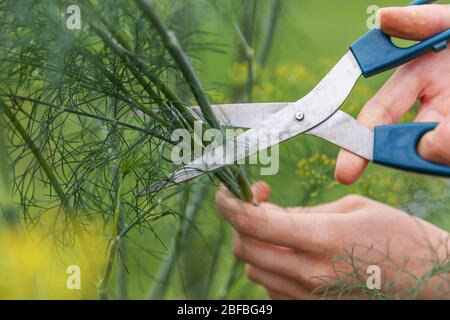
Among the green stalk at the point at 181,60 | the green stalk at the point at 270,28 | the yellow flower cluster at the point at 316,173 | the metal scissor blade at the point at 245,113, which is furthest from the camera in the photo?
the green stalk at the point at 270,28

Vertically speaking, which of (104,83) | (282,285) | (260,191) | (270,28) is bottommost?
(282,285)

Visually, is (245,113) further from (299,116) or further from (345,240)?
(345,240)

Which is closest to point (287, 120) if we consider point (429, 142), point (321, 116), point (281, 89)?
point (321, 116)

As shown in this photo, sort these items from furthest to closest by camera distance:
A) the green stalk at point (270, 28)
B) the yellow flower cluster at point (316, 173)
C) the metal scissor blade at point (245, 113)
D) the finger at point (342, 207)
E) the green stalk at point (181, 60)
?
the green stalk at point (270, 28), the yellow flower cluster at point (316, 173), the finger at point (342, 207), the metal scissor blade at point (245, 113), the green stalk at point (181, 60)

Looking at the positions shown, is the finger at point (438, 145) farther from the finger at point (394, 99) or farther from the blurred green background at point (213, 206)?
the blurred green background at point (213, 206)

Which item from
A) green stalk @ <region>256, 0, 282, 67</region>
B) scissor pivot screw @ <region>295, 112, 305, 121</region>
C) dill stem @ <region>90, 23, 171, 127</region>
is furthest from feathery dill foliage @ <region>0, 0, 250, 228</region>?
green stalk @ <region>256, 0, 282, 67</region>

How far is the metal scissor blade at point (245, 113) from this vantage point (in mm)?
831

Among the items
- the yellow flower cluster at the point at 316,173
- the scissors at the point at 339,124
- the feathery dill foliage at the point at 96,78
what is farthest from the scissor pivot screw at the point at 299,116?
the yellow flower cluster at the point at 316,173

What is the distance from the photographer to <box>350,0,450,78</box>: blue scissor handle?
31.9 inches

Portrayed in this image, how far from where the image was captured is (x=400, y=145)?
0.78 m

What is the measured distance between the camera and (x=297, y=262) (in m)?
0.90

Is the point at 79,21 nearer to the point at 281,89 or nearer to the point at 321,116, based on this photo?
the point at 321,116

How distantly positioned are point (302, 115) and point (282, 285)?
0.74 ft

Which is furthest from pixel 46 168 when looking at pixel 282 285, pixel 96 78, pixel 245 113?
pixel 282 285
